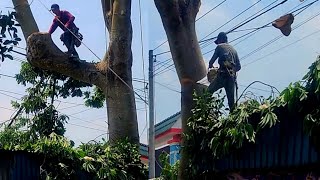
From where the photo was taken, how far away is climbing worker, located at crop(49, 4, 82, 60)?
10.2 meters

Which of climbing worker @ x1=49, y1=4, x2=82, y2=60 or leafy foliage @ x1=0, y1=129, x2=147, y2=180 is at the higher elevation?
climbing worker @ x1=49, y1=4, x2=82, y2=60

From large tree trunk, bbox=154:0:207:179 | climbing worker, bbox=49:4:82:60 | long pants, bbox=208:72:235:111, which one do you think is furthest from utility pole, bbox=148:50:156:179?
long pants, bbox=208:72:235:111

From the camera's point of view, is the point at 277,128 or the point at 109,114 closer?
the point at 277,128

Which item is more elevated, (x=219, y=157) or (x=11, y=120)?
(x=11, y=120)

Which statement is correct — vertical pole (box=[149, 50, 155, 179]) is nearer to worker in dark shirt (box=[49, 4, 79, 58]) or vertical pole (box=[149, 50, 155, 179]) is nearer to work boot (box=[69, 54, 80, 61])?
work boot (box=[69, 54, 80, 61])

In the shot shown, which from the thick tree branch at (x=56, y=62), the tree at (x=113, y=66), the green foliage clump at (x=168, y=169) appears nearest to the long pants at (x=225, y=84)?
the green foliage clump at (x=168, y=169)

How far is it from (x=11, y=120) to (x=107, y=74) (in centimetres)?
346

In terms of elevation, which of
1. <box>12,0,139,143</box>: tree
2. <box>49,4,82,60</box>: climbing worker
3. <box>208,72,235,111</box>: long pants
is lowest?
<box>208,72,235,111</box>: long pants

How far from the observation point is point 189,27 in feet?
24.7

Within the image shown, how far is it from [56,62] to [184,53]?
3.41m

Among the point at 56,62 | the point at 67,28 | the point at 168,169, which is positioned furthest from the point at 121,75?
the point at 168,169

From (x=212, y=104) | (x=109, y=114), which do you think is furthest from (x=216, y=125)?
(x=109, y=114)

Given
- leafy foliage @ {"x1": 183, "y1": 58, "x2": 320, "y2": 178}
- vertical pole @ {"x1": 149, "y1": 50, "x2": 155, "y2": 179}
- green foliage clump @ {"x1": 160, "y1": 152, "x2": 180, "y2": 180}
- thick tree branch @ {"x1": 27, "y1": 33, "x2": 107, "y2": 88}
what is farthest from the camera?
thick tree branch @ {"x1": 27, "y1": 33, "x2": 107, "y2": 88}

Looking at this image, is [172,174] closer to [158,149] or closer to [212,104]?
[212,104]
